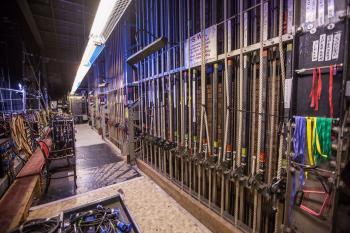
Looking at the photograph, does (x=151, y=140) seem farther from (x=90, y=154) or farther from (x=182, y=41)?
(x=90, y=154)

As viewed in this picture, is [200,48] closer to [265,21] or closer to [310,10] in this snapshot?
[265,21]

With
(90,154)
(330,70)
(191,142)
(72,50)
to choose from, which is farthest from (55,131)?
(72,50)

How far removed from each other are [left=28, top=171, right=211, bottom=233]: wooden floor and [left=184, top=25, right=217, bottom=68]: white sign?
210 cm

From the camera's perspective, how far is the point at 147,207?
277 centimetres

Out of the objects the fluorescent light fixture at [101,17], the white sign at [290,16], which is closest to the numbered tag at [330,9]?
the white sign at [290,16]

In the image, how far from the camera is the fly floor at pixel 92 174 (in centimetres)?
338

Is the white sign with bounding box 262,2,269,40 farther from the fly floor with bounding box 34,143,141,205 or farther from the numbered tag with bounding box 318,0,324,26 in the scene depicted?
the fly floor with bounding box 34,143,141,205

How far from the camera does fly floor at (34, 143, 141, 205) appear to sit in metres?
3.38

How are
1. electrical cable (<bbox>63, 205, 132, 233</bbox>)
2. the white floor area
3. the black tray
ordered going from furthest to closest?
the white floor area → the black tray → electrical cable (<bbox>63, 205, 132, 233</bbox>)

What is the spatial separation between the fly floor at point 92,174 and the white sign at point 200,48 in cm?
275

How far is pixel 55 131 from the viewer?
14.5 ft

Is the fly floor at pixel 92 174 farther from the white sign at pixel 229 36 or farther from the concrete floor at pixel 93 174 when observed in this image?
the white sign at pixel 229 36

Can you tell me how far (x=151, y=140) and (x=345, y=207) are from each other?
9.91ft

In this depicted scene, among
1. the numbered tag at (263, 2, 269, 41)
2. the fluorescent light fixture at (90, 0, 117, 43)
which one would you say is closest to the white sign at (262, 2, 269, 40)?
the numbered tag at (263, 2, 269, 41)
